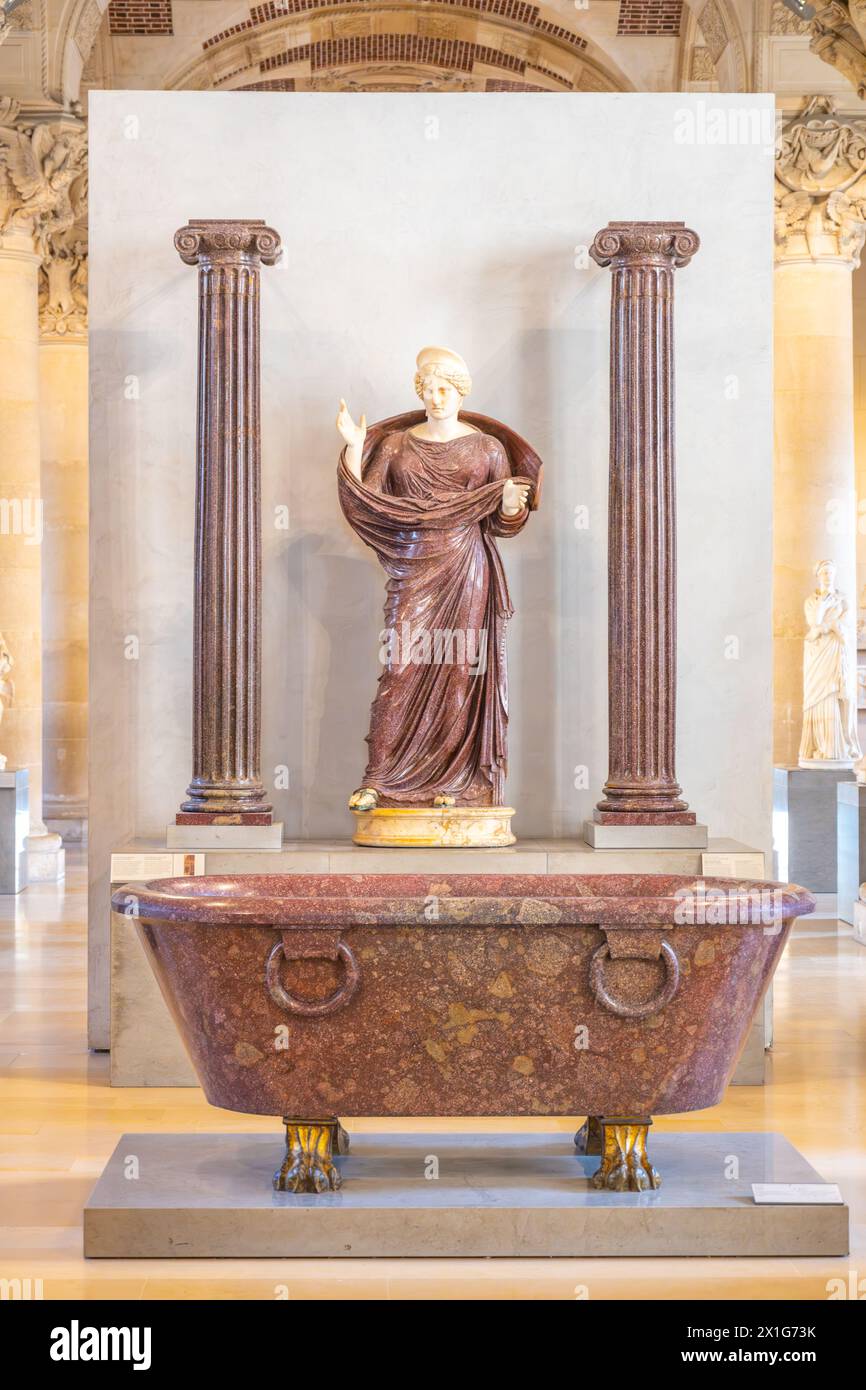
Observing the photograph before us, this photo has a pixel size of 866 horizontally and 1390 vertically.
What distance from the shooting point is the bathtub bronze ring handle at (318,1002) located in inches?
171

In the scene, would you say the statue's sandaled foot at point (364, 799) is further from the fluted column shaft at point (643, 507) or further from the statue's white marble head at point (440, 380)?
the statue's white marble head at point (440, 380)

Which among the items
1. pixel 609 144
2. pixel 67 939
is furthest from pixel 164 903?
pixel 67 939

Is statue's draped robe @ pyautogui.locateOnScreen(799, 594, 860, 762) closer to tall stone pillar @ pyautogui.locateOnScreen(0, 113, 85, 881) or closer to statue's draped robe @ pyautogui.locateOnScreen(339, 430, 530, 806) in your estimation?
tall stone pillar @ pyautogui.locateOnScreen(0, 113, 85, 881)

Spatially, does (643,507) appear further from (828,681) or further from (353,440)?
(828,681)

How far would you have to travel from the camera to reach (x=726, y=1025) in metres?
4.46

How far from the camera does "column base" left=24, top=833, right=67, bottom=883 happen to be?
1276 cm

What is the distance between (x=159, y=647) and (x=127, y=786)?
1.88ft

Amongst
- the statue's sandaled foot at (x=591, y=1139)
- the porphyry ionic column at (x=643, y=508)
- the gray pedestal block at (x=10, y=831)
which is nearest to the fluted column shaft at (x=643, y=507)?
the porphyry ionic column at (x=643, y=508)

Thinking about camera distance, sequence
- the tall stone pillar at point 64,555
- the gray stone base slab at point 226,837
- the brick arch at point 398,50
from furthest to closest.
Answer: the brick arch at point 398,50
the tall stone pillar at point 64,555
the gray stone base slab at point 226,837

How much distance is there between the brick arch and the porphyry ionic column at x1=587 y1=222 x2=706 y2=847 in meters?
10.3

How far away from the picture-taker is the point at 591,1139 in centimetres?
496

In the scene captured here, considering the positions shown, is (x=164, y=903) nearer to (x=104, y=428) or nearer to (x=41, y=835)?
(x=104, y=428)

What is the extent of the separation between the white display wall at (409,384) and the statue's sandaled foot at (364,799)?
20.8 inches

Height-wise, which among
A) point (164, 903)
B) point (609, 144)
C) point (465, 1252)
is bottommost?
point (465, 1252)
